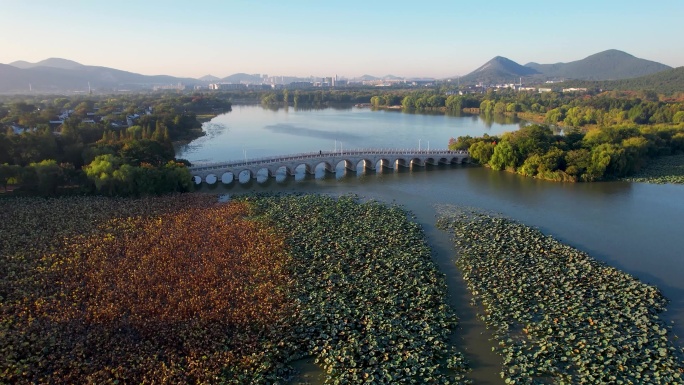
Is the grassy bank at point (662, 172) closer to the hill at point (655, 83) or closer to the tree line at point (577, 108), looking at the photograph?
the tree line at point (577, 108)

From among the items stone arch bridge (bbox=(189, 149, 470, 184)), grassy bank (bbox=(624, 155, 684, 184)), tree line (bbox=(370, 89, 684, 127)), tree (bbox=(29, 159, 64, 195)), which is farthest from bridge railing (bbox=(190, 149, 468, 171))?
tree line (bbox=(370, 89, 684, 127))

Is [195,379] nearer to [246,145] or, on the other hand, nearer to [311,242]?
[311,242]

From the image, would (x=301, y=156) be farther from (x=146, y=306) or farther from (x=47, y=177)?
(x=146, y=306)

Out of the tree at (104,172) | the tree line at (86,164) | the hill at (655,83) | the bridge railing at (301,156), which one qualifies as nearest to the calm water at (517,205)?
the bridge railing at (301,156)

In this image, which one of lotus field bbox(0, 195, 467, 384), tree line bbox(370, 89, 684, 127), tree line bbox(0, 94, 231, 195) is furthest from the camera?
tree line bbox(370, 89, 684, 127)

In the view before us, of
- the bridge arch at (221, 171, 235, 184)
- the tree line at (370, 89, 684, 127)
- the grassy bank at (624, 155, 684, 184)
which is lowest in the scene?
the bridge arch at (221, 171, 235, 184)

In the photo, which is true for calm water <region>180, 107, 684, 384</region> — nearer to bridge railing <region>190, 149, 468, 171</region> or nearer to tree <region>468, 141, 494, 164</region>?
tree <region>468, 141, 494, 164</region>

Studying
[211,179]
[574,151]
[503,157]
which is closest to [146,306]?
[211,179]
